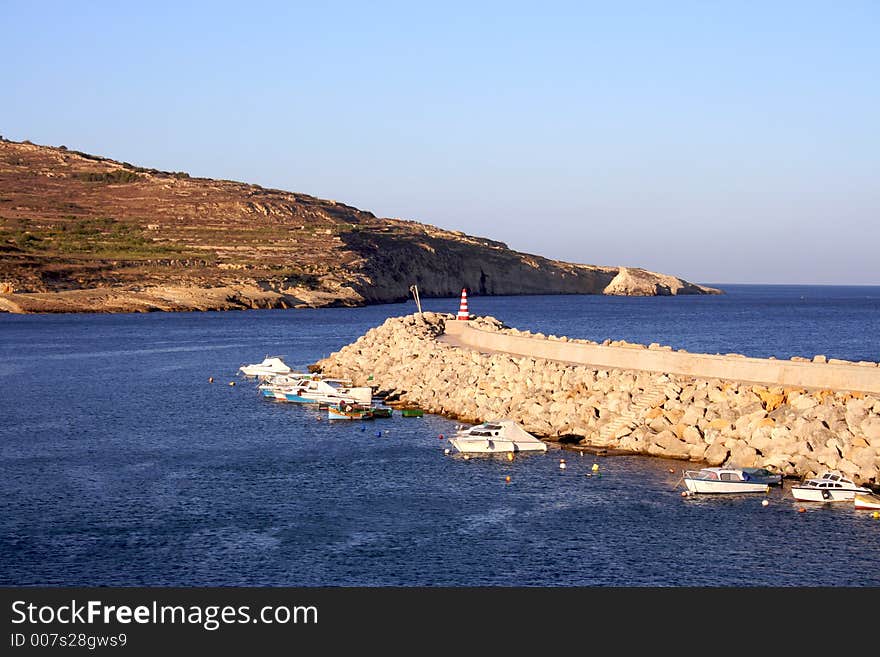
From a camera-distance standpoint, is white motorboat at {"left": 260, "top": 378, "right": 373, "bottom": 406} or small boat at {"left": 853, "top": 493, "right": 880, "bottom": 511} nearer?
small boat at {"left": 853, "top": 493, "right": 880, "bottom": 511}

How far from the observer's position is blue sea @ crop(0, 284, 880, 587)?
22906mm

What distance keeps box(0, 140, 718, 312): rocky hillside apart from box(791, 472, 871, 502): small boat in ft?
359

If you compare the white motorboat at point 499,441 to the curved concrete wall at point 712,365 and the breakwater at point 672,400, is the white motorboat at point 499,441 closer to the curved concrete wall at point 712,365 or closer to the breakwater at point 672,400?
the breakwater at point 672,400

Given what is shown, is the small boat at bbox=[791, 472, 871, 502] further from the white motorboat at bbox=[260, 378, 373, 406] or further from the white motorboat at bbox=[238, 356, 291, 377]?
the white motorboat at bbox=[238, 356, 291, 377]

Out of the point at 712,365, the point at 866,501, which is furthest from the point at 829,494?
the point at 712,365

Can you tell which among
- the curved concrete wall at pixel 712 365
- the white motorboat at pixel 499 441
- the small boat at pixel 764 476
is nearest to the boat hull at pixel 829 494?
the small boat at pixel 764 476

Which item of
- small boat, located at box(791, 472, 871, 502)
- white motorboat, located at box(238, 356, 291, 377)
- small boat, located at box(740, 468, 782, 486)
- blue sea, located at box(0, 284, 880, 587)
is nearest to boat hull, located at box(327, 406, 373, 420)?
blue sea, located at box(0, 284, 880, 587)

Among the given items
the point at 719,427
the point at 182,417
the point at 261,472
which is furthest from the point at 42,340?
the point at 719,427

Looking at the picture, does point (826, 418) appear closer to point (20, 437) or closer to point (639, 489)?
point (639, 489)

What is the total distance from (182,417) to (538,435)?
50.4ft

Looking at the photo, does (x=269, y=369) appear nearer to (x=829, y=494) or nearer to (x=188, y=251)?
(x=829, y=494)

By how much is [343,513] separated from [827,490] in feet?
38.7

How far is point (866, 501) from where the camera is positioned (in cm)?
2711

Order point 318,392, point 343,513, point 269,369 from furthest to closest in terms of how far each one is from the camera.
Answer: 1. point 269,369
2. point 318,392
3. point 343,513
